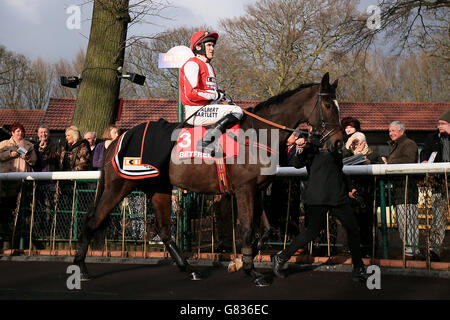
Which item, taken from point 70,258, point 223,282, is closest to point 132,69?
point 70,258

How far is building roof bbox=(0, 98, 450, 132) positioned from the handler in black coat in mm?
18679

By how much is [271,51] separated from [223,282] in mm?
23500

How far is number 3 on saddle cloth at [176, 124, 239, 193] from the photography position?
18.2 feet

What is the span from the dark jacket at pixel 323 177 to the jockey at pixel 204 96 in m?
0.92

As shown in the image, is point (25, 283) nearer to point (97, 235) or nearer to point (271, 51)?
point (97, 235)

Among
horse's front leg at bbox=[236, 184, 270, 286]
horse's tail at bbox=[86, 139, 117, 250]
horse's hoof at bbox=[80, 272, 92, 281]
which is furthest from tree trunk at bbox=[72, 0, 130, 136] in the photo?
horse's front leg at bbox=[236, 184, 270, 286]

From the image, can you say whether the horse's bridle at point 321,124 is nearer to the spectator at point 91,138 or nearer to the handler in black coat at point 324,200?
the handler in black coat at point 324,200

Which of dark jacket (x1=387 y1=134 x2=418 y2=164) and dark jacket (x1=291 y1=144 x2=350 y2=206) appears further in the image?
dark jacket (x1=387 y1=134 x2=418 y2=164)

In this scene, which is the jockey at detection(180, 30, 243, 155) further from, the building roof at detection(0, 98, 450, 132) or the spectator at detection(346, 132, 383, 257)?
the building roof at detection(0, 98, 450, 132)

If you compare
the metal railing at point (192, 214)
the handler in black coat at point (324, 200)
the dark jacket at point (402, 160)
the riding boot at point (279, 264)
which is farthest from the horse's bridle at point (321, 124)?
the dark jacket at point (402, 160)

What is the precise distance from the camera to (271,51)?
27.6 m

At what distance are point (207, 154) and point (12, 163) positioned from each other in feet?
14.0

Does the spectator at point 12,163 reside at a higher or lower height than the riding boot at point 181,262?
higher

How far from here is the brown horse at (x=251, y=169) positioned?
17.6 feet
